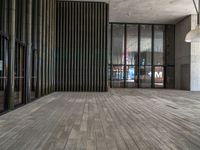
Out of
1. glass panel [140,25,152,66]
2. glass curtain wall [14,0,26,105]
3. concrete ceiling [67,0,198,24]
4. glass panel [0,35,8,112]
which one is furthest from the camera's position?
glass panel [140,25,152,66]

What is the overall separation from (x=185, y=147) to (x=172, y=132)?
122 cm

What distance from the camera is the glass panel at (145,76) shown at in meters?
26.7

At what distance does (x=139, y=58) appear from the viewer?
2666 centimetres

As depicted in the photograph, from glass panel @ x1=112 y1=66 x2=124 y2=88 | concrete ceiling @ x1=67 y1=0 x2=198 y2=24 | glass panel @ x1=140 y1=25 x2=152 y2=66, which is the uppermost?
concrete ceiling @ x1=67 y1=0 x2=198 y2=24

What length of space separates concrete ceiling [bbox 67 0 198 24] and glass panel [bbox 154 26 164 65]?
1.19 metres

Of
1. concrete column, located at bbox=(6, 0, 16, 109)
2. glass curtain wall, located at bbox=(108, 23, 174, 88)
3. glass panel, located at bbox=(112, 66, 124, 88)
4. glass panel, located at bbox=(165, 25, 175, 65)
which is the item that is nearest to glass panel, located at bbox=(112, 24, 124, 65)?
glass curtain wall, located at bbox=(108, 23, 174, 88)

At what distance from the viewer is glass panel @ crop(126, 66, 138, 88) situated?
2650 cm

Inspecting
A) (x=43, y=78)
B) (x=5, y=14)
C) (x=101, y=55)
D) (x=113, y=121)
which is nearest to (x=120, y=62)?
(x=101, y=55)

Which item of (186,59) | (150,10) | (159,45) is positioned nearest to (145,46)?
(159,45)

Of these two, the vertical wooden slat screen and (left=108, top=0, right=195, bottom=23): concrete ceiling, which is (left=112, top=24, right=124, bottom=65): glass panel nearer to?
(left=108, top=0, right=195, bottom=23): concrete ceiling

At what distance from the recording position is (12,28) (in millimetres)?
8883

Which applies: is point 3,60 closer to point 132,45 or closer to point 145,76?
point 132,45

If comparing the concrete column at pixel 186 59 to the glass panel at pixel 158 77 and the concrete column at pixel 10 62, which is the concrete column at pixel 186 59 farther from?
the concrete column at pixel 10 62

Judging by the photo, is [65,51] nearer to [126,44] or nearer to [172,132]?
[126,44]
